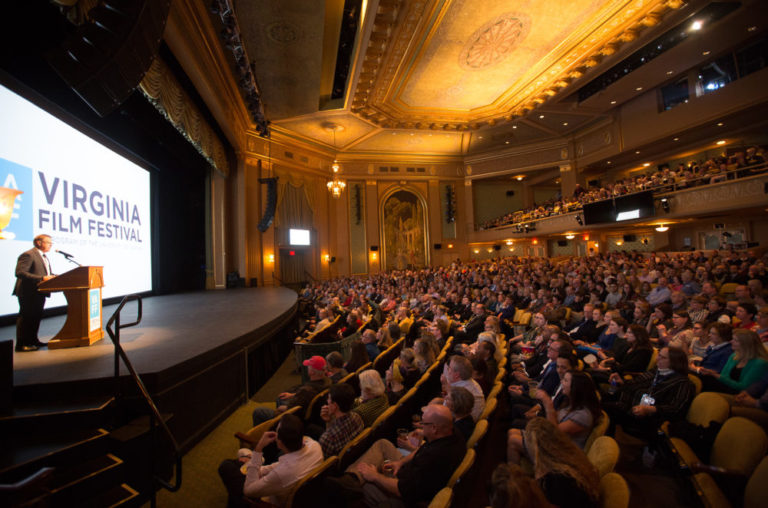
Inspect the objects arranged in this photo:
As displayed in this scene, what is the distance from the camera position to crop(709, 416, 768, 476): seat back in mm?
1648

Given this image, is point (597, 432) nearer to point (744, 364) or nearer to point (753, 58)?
point (744, 364)

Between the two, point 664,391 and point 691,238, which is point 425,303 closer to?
point 664,391

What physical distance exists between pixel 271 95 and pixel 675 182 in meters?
12.9

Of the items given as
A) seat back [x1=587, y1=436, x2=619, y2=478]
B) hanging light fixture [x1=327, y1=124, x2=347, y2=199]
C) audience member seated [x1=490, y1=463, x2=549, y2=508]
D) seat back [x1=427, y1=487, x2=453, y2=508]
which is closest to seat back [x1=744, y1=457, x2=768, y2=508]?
seat back [x1=587, y1=436, x2=619, y2=478]

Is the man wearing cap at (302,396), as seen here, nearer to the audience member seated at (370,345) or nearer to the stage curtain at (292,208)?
the audience member seated at (370,345)

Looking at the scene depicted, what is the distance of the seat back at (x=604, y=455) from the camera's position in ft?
5.26

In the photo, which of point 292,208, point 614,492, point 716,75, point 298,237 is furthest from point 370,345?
point 716,75

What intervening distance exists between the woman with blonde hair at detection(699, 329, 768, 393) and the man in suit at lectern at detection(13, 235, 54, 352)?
567 centimetres

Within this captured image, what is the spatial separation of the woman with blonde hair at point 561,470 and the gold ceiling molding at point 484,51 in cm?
906

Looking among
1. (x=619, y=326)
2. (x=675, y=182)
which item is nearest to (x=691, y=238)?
(x=675, y=182)

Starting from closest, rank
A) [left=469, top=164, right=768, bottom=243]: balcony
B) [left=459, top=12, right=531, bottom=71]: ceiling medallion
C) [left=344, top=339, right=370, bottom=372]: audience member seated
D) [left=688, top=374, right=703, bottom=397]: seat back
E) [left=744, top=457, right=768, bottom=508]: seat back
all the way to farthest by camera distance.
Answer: [left=744, top=457, right=768, bottom=508]: seat back
[left=688, top=374, right=703, bottom=397]: seat back
[left=344, top=339, right=370, bottom=372]: audience member seated
[left=469, top=164, right=768, bottom=243]: balcony
[left=459, top=12, right=531, bottom=71]: ceiling medallion

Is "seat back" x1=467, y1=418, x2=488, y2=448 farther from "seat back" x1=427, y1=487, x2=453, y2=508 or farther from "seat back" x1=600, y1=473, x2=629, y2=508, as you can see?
"seat back" x1=600, y1=473, x2=629, y2=508

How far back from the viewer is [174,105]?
19.4ft

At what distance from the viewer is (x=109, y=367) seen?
97.2 inches
